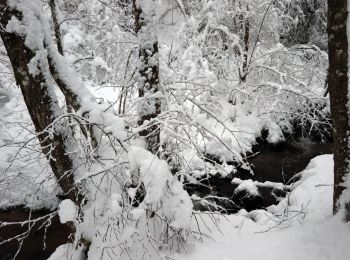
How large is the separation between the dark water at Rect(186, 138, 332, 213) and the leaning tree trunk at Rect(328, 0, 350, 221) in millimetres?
3296

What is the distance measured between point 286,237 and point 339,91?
6.54 feet

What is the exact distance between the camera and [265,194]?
27.6ft

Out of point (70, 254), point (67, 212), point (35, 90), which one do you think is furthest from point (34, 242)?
point (35, 90)

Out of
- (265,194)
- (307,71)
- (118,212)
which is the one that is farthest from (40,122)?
(307,71)

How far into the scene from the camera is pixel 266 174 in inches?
384

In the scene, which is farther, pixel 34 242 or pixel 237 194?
pixel 237 194

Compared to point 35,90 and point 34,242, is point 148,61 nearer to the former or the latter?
point 35,90

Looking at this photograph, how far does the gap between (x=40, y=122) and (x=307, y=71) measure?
9810mm

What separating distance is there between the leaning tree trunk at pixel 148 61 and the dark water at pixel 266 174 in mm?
2994

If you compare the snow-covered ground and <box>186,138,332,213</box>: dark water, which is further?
<box>186,138,332,213</box>: dark water

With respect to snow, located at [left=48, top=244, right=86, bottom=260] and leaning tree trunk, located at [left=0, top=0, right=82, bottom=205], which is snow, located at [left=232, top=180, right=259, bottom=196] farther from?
leaning tree trunk, located at [left=0, top=0, right=82, bottom=205]

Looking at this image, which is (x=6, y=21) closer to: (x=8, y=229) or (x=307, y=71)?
(x=8, y=229)

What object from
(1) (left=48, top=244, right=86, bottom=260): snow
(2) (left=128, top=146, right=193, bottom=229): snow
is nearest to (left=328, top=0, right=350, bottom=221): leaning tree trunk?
(2) (left=128, top=146, right=193, bottom=229): snow

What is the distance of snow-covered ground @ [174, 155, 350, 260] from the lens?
12.7ft
